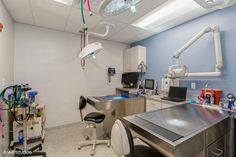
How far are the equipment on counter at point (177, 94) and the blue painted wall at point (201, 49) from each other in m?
0.28

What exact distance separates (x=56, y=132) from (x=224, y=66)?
3.65m

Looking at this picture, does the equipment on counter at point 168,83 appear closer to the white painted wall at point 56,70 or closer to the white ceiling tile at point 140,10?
the white ceiling tile at point 140,10

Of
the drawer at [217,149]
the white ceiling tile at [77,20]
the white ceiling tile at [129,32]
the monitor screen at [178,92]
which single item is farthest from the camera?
the white ceiling tile at [129,32]

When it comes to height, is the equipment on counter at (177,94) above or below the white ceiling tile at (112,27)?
below

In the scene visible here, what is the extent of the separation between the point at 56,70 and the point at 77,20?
1358mm

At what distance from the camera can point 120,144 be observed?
41.1 inches

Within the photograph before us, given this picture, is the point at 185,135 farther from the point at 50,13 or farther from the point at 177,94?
the point at 50,13

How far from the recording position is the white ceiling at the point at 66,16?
199 centimetres

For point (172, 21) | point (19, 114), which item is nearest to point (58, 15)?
point (19, 114)

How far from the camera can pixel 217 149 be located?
1.29 m

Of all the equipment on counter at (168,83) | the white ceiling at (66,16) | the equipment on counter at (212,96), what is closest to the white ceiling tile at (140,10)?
the white ceiling at (66,16)

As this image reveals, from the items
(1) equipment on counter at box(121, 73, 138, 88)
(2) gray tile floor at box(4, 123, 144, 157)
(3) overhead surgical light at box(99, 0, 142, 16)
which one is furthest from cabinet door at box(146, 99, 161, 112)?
(3) overhead surgical light at box(99, 0, 142, 16)

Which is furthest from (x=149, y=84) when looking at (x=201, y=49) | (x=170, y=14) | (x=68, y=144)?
(x=68, y=144)

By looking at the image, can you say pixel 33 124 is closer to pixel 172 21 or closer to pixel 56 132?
pixel 56 132
